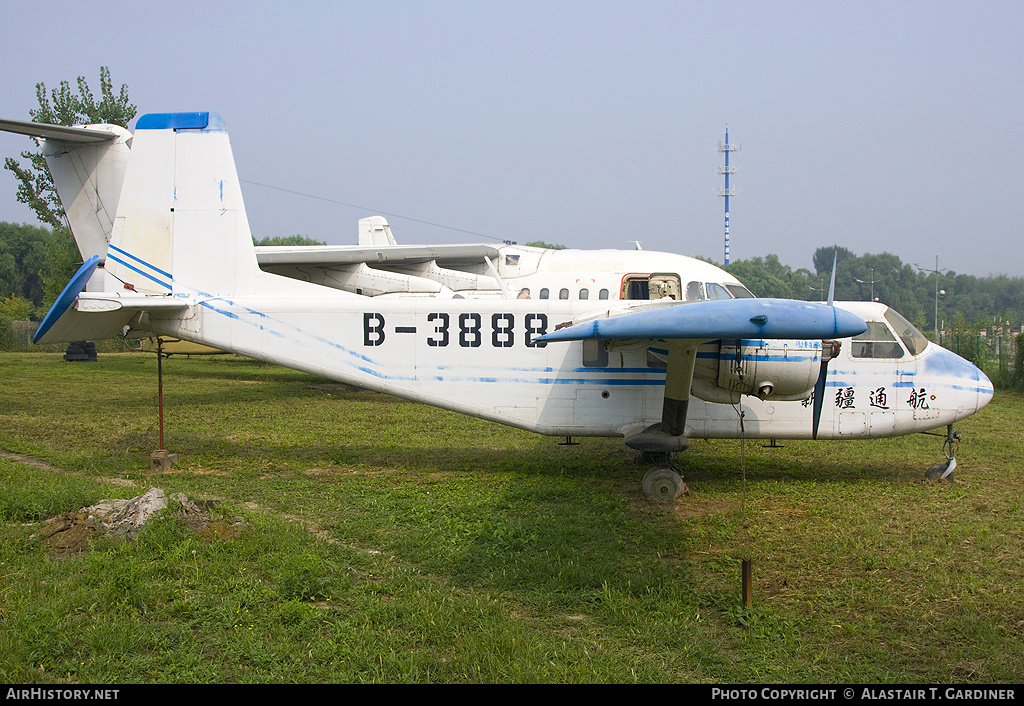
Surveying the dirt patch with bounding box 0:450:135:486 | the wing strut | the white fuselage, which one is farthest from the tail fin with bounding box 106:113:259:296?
the wing strut

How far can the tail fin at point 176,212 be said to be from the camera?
972cm

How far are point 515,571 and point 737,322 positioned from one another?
281cm

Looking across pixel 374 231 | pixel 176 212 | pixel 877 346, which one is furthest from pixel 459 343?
pixel 374 231

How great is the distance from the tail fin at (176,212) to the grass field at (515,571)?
A: 2.70m

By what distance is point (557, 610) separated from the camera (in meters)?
5.40

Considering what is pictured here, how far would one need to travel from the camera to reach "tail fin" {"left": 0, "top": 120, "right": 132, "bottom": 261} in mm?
15781

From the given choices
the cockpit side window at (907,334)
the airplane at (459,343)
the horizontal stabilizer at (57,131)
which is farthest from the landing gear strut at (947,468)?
the horizontal stabilizer at (57,131)

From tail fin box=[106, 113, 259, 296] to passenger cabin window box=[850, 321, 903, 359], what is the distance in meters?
8.41

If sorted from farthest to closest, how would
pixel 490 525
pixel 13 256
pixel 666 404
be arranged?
1. pixel 13 256
2. pixel 666 404
3. pixel 490 525

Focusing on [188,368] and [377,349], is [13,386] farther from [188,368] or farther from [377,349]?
[377,349]

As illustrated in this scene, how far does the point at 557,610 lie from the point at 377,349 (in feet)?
16.8

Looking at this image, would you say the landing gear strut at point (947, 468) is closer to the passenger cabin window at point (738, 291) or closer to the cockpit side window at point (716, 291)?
the passenger cabin window at point (738, 291)

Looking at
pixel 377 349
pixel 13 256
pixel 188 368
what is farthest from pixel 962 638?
pixel 13 256

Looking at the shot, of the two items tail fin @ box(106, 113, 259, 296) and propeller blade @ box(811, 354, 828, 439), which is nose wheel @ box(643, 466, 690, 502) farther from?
tail fin @ box(106, 113, 259, 296)
